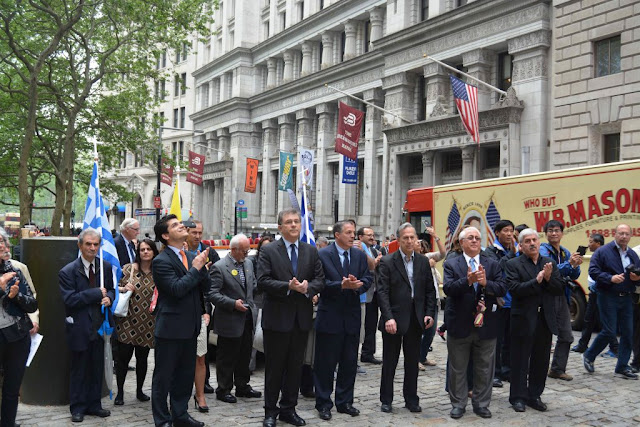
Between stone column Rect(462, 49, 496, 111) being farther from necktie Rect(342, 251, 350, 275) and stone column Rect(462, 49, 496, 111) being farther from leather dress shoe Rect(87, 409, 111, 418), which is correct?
leather dress shoe Rect(87, 409, 111, 418)

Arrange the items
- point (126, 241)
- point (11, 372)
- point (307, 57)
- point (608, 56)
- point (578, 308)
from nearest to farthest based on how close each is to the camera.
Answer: point (11, 372), point (126, 241), point (578, 308), point (608, 56), point (307, 57)

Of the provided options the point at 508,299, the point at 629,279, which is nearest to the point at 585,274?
the point at 629,279

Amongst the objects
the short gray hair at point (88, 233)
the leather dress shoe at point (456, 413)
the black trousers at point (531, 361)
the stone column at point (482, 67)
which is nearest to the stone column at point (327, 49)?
the stone column at point (482, 67)

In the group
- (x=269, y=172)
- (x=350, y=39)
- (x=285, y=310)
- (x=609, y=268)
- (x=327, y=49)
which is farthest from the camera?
(x=269, y=172)

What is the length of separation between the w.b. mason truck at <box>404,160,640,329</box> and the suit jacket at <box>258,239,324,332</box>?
808cm

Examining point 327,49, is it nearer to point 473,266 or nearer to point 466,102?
point 466,102

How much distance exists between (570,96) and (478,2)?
718 cm

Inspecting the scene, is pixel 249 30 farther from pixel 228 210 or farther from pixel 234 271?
pixel 234 271

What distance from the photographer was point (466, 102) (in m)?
23.7

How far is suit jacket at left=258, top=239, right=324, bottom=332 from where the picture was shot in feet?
22.2

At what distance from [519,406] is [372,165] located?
30.2m

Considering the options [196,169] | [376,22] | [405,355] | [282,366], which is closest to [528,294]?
[405,355]

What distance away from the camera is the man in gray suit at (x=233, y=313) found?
7.70m

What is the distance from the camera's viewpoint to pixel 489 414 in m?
7.30
